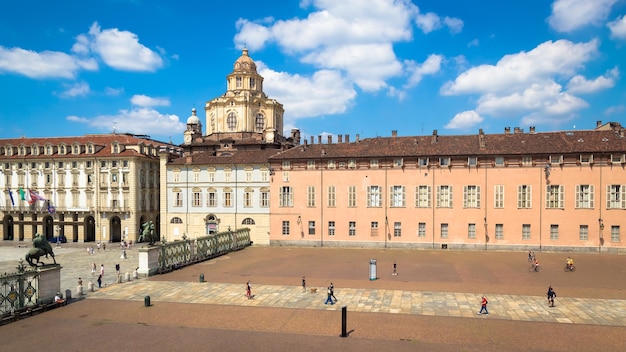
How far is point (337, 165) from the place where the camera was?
53.4 m

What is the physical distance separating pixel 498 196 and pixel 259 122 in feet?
140

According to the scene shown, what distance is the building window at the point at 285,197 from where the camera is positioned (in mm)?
54969

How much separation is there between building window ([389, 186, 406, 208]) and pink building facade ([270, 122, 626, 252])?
0.11 m

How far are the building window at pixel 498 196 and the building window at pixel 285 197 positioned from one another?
23473mm

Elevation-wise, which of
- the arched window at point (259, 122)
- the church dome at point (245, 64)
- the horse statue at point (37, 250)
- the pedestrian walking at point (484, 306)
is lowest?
the pedestrian walking at point (484, 306)

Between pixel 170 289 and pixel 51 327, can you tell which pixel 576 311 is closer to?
pixel 170 289

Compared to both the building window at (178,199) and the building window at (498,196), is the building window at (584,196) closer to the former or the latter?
the building window at (498,196)

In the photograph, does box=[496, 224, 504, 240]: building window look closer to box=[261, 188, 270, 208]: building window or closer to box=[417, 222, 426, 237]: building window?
box=[417, 222, 426, 237]: building window

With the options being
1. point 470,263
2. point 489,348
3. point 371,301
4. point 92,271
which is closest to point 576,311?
point 489,348

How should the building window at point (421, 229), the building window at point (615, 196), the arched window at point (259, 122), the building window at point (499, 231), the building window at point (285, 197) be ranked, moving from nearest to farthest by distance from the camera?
the building window at point (615, 196) < the building window at point (499, 231) < the building window at point (421, 229) < the building window at point (285, 197) < the arched window at point (259, 122)

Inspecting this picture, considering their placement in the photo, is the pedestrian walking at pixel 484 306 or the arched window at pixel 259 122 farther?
the arched window at pixel 259 122

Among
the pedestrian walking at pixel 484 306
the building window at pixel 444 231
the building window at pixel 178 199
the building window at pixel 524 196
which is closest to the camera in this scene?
the pedestrian walking at pixel 484 306

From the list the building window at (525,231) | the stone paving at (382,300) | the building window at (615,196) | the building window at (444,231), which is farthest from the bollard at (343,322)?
the building window at (615,196)

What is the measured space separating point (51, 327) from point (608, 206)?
50.5 meters
